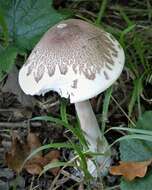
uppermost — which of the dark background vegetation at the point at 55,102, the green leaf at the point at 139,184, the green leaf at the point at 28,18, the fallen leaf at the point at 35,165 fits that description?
the green leaf at the point at 28,18

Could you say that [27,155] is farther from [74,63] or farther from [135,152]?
[74,63]

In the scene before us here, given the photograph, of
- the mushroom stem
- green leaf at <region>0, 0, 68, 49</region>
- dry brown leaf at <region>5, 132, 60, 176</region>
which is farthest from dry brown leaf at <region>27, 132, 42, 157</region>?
green leaf at <region>0, 0, 68, 49</region>

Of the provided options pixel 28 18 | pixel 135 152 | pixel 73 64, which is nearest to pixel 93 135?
pixel 135 152

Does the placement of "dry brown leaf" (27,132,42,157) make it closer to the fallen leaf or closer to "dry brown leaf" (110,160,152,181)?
the fallen leaf

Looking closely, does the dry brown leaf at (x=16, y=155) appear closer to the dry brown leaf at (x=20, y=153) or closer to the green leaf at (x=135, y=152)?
the dry brown leaf at (x=20, y=153)

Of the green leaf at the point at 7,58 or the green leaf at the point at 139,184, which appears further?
the green leaf at the point at 7,58

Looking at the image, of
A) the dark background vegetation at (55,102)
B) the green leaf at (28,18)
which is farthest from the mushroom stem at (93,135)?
the green leaf at (28,18)

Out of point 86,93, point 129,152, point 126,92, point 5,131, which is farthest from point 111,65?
point 5,131
